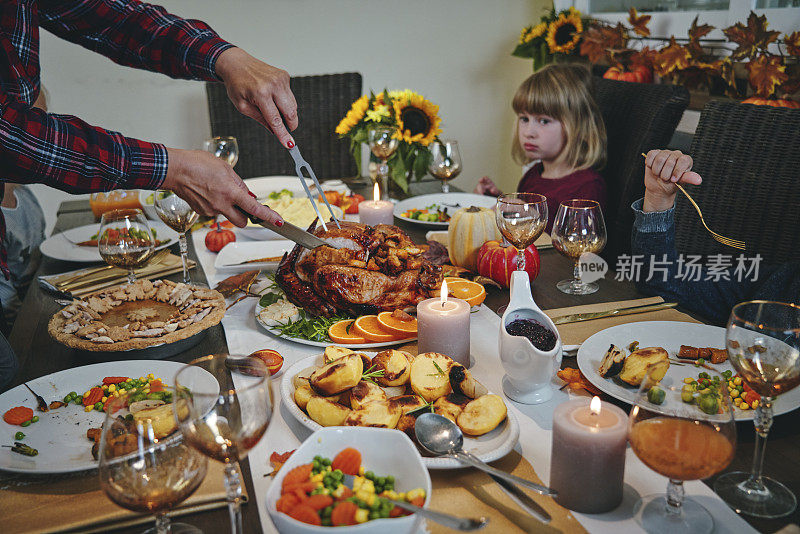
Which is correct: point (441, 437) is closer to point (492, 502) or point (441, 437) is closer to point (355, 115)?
point (492, 502)

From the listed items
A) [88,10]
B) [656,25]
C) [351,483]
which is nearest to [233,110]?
[88,10]

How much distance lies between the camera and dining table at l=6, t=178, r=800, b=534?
0.80 m

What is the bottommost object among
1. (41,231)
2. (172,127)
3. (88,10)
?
(41,231)

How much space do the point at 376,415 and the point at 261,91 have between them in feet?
3.14

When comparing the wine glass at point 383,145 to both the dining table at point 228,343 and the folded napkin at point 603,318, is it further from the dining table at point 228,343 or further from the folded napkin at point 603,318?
the folded napkin at point 603,318

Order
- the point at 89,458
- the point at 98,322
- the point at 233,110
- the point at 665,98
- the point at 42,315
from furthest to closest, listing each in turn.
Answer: the point at 233,110 < the point at 665,98 < the point at 42,315 < the point at 98,322 < the point at 89,458

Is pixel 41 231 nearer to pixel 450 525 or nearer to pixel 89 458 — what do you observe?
pixel 89 458

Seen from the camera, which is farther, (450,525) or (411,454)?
(411,454)

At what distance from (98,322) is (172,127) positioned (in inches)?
106

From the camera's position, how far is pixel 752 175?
5.84 feet

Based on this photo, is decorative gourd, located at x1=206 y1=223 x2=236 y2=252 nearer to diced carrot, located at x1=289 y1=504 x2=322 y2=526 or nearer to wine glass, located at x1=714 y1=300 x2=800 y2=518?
diced carrot, located at x1=289 y1=504 x2=322 y2=526

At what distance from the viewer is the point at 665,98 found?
2.02 meters

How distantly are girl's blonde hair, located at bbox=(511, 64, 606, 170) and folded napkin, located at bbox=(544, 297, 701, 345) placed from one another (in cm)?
104

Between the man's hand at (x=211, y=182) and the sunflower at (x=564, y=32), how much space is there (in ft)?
8.32
